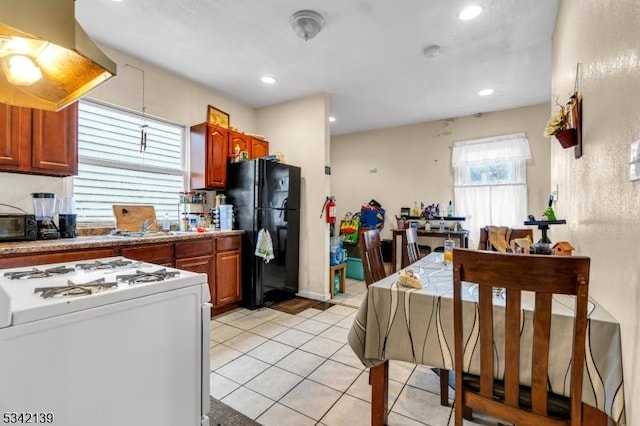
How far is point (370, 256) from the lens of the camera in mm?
2145

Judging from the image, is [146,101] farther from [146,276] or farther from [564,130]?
[564,130]

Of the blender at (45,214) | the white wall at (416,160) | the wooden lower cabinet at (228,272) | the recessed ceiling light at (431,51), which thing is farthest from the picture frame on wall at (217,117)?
the white wall at (416,160)

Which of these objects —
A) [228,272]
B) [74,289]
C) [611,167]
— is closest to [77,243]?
[74,289]

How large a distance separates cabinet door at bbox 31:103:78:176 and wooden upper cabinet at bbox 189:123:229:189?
1.24m

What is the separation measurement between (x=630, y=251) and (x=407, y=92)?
11.6 feet

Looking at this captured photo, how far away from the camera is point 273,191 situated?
369cm

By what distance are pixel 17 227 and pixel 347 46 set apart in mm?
3144

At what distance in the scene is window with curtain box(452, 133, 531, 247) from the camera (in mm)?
4449

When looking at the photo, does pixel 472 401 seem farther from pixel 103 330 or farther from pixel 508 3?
pixel 508 3

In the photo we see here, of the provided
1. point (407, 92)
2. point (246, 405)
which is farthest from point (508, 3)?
point (246, 405)

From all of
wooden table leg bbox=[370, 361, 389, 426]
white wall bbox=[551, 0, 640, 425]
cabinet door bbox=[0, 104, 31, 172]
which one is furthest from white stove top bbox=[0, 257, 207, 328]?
white wall bbox=[551, 0, 640, 425]

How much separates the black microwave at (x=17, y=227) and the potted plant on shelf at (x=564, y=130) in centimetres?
371

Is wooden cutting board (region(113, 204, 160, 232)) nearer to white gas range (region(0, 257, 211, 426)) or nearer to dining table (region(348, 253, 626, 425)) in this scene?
white gas range (region(0, 257, 211, 426))

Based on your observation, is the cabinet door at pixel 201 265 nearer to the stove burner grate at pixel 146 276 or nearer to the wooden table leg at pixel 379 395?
the stove burner grate at pixel 146 276
